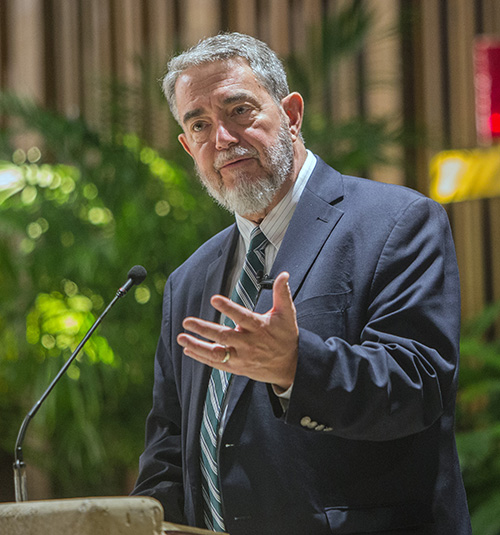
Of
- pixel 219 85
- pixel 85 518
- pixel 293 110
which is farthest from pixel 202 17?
pixel 85 518

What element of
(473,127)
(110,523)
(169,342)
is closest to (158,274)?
(169,342)

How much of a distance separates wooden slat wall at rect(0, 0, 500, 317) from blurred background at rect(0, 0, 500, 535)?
1 centimetres

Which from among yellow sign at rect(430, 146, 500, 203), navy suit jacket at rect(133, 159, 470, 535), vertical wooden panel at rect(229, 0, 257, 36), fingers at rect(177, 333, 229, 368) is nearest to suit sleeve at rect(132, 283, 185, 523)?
navy suit jacket at rect(133, 159, 470, 535)

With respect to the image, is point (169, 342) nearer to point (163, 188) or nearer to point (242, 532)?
point (242, 532)

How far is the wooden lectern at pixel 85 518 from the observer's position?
1.05 metres

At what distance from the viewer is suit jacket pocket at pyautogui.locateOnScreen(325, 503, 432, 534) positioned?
64.0 inches

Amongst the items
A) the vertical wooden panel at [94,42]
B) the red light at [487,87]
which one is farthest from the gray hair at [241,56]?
the vertical wooden panel at [94,42]

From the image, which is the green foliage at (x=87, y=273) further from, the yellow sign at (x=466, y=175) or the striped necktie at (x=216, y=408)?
the striped necktie at (x=216, y=408)

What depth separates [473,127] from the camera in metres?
4.90

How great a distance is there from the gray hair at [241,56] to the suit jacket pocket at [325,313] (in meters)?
0.57

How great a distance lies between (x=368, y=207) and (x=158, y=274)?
2185 mm

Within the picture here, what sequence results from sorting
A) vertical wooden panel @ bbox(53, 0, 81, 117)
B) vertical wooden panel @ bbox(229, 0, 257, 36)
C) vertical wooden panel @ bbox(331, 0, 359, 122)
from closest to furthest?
vertical wooden panel @ bbox(331, 0, 359, 122) → vertical wooden panel @ bbox(229, 0, 257, 36) → vertical wooden panel @ bbox(53, 0, 81, 117)

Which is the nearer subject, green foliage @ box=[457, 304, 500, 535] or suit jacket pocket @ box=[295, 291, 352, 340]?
suit jacket pocket @ box=[295, 291, 352, 340]

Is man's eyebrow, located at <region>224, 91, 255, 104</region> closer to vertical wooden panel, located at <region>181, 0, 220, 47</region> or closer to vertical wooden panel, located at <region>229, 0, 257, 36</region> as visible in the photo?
vertical wooden panel, located at <region>229, 0, 257, 36</region>
